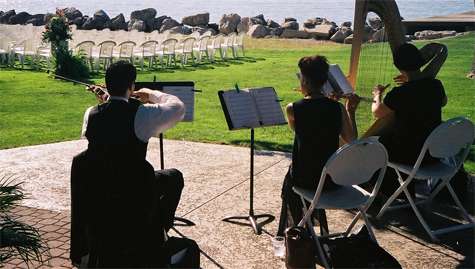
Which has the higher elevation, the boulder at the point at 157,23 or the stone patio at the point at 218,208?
the boulder at the point at 157,23

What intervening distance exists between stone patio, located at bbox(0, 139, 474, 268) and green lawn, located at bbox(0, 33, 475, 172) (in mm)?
1005

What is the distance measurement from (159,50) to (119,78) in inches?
679

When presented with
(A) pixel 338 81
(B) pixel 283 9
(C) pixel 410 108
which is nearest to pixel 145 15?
(A) pixel 338 81

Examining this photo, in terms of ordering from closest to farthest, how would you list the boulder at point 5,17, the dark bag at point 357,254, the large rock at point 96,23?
1. the dark bag at point 357,254
2. the large rock at point 96,23
3. the boulder at point 5,17

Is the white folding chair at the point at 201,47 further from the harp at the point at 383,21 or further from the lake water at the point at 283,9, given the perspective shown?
the lake water at the point at 283,9

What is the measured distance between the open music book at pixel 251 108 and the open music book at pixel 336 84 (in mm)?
576

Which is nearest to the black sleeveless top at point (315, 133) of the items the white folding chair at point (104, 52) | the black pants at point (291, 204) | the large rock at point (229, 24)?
the black pants at point (291, 204)

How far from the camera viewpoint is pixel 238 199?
21.4ft

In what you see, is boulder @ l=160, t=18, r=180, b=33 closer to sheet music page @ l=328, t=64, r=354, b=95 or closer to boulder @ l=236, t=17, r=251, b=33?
boulder @ l=236, t=17, r=251, b=33

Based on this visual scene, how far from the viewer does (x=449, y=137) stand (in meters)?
5.12

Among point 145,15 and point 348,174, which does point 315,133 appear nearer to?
point 348,174

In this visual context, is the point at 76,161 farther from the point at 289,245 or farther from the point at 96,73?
the point at 96,73

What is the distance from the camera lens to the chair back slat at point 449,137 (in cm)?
502

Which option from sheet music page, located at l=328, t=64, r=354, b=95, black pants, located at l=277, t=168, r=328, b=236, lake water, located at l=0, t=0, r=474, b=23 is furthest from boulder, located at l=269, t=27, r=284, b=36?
black pants, located at l=277, t=168, r=328, b=236
